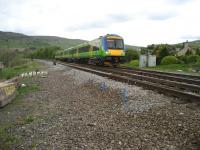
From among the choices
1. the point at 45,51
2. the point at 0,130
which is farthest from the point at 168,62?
the point at 45,51

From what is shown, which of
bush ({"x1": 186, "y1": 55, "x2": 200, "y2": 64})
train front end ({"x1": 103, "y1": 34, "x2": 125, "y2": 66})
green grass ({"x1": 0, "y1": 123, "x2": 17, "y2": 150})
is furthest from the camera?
bush ({"x1": 186, "y1": 55, "x2": 200, "y2": 64})

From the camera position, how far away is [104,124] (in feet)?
20.4

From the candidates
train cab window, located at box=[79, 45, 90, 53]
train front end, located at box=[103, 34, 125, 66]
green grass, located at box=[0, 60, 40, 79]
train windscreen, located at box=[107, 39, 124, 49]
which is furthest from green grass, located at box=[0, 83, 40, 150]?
train cab window, located at box=[79, 45, 90, 53]

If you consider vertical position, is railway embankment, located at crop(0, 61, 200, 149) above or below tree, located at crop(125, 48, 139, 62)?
below

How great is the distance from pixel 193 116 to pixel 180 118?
0.36 m

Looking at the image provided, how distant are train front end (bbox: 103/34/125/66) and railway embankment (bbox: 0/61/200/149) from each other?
1600 centimetres

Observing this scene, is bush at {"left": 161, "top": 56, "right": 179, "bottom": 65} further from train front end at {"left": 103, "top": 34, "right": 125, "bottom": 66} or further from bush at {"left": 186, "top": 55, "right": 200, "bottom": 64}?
train front end at {"left": 103, "top": 34, "right": 125, "bottom": 66}

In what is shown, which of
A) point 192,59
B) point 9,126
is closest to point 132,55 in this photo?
point 192,59

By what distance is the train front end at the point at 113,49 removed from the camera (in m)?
25.1

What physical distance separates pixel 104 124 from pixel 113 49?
766 inches

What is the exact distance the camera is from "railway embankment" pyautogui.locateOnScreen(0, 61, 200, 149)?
203 inches

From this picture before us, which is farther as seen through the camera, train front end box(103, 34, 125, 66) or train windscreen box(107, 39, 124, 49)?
train windscreen box(107, 39, 124, 49)

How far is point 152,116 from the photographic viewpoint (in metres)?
6.62

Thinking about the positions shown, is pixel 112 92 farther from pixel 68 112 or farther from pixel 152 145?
pixel 152 145
